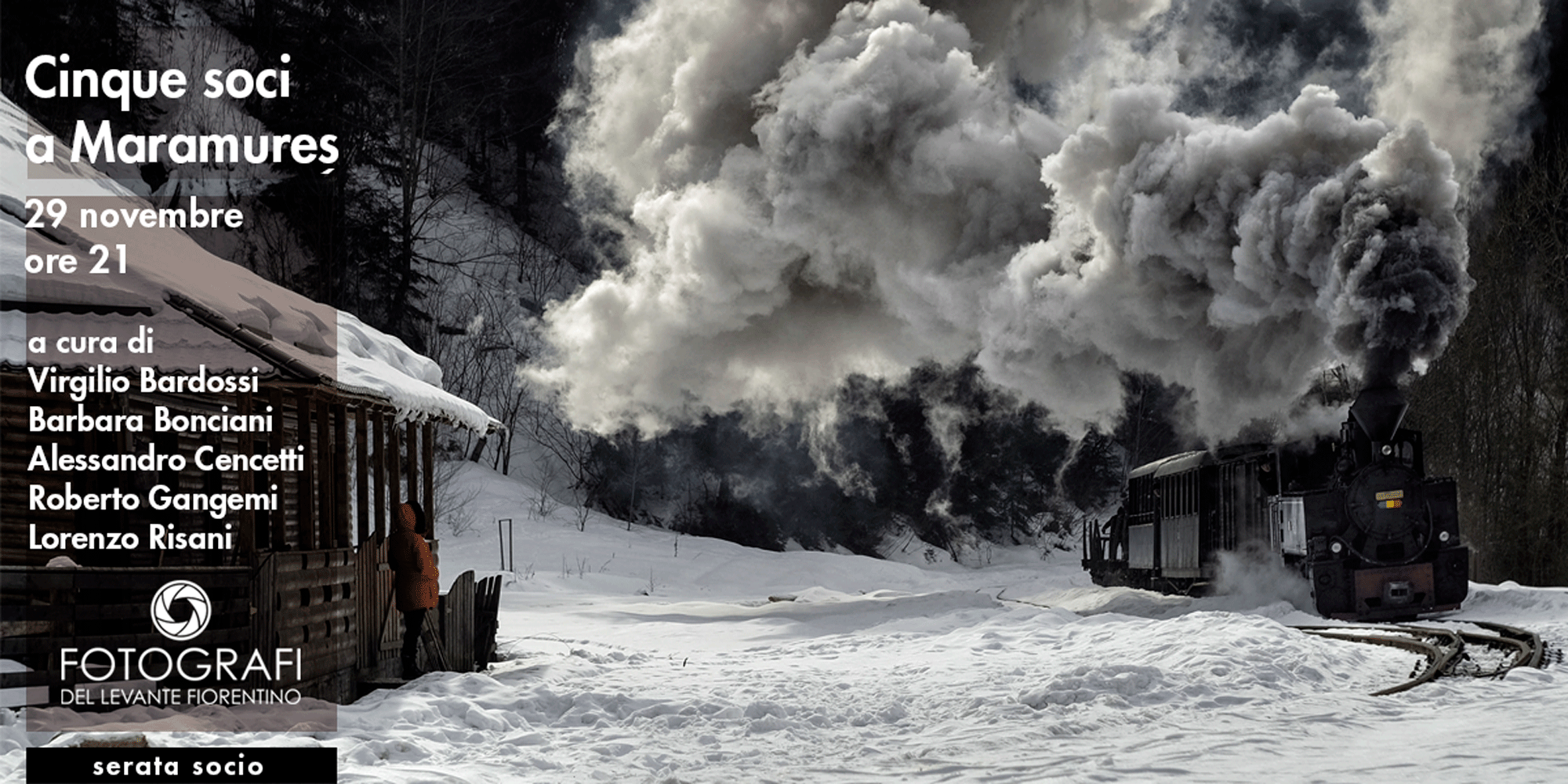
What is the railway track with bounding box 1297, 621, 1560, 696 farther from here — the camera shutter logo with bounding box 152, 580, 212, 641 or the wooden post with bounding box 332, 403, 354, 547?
the camera shutter logo with bounding box 152, 580, 212, 641

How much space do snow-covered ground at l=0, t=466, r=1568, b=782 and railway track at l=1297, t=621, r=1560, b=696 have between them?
237 millimetres

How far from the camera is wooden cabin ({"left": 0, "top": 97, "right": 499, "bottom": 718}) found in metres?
8.02

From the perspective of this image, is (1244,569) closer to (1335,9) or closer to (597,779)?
(597,779)

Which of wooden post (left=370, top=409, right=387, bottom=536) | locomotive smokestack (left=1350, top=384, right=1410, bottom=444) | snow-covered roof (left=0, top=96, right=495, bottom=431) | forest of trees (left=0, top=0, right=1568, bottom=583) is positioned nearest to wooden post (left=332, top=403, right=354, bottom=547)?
snow-covered roof (left=0, top=96, right=495, bottom=431)

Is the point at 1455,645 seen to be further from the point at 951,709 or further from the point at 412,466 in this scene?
the point at 412,466

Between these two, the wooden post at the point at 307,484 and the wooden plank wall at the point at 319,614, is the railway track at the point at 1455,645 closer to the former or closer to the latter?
the wooden plank wall at the point at 319,614

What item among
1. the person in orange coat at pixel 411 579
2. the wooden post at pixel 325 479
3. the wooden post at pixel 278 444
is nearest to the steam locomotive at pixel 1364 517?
the person in orange coat at pixel 411 579

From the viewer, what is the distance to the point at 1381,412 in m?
15.7

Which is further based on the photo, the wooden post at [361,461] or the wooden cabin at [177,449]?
the wooden post at [361,461]

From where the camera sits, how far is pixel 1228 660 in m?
10.4

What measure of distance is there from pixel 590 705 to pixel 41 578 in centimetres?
368

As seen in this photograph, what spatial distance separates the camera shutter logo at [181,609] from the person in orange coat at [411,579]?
7.67ft

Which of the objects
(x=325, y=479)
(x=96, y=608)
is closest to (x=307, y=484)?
(x=325, y=479)

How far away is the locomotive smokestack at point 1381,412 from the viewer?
617 inches
